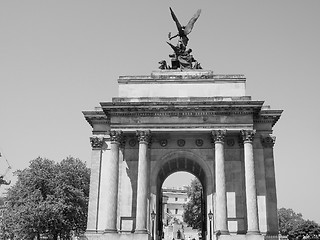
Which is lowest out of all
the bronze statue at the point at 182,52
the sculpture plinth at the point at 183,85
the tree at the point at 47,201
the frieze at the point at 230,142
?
the tree at the point at 47,201

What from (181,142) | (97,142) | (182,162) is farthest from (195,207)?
(97,142)

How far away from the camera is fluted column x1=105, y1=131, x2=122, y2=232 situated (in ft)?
112

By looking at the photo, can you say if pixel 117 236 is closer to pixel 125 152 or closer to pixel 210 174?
pixel 125 152

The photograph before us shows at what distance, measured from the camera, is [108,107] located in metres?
36.2

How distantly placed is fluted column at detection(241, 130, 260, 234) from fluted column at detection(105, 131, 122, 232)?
1157 centimetres

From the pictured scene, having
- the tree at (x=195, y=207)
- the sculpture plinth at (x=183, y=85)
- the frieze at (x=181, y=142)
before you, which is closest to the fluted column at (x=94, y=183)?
the sculpture plinth at (x=183, y=85)

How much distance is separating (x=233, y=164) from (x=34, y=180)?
2961cm

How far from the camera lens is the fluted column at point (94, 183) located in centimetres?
3691

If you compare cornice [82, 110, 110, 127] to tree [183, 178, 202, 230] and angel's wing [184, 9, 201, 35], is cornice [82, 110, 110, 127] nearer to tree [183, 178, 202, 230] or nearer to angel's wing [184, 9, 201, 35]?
angel's wing [184, 9, 201, 35]

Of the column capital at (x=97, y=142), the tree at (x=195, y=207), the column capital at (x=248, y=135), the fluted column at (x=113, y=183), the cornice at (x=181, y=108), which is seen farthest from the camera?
the tree at (x=195, y=207)

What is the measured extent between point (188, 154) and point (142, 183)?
580 centimetres

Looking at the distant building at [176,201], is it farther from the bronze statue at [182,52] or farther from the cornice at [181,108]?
the cornice at [181,108]

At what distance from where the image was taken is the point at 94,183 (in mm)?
38094

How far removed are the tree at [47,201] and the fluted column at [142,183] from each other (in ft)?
65.6
